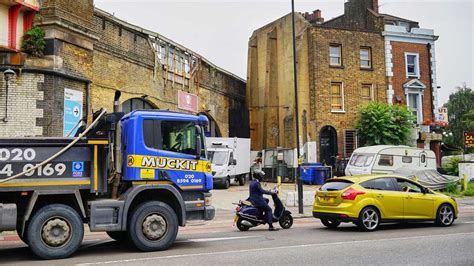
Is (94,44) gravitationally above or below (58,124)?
above

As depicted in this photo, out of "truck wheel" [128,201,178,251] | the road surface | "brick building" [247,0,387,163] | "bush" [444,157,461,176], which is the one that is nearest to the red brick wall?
"brick building" [247,0,387,163]

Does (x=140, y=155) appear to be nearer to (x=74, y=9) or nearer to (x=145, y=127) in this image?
(x=145, y=127)

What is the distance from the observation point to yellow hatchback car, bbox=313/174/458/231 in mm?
12039

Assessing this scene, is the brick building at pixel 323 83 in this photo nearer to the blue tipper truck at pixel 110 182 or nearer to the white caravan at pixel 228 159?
the white caravan at pixel 228 159

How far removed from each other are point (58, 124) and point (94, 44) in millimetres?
4144

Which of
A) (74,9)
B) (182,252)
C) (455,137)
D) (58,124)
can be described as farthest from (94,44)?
(455,137)

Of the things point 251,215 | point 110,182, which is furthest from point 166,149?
point 251,215

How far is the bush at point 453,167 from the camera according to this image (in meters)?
30.2

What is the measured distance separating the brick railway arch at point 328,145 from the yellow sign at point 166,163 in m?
22.3

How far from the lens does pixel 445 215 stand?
43.1 feet

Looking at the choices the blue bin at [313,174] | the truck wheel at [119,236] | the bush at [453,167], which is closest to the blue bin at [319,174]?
the blue bin at [313,174]

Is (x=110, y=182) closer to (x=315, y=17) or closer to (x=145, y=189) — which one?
(x=145, y=189)

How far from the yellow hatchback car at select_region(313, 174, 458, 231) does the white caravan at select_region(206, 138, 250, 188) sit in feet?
43.3

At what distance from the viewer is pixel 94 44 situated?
1848 centimetres
